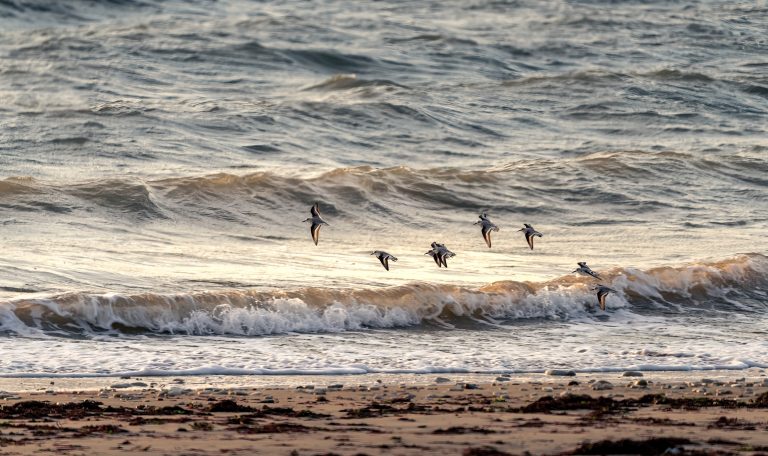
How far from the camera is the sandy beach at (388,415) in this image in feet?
21.1

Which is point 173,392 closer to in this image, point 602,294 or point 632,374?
point 632,374

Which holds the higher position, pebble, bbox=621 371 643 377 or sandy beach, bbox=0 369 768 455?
sandy beach, bbox=0 369 768 455

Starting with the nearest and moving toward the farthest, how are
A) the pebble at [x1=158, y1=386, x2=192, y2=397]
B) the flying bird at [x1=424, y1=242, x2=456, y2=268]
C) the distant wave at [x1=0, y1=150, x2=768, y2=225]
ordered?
the pebble at [x1=158, y1=386, x2=192, y2=397] → the flying bird at [x1=424, y1=242, x2=456, y2=268] → the distant wave at [x1=0, y1=150, x2=768, y2=225]

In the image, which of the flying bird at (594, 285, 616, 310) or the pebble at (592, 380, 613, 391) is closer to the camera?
the pebble at (592, 380, 613, 391)

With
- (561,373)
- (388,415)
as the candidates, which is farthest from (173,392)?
(561,373)

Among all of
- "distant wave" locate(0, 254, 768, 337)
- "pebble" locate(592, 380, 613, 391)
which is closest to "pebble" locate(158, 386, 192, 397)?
"distant wave" locate(0, 254, 768, 337)

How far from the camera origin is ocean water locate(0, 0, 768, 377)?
1118cm

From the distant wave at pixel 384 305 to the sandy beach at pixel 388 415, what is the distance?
1967mm

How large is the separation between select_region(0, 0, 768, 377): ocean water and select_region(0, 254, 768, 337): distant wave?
0.03 meters

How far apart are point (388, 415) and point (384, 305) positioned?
15.4ft

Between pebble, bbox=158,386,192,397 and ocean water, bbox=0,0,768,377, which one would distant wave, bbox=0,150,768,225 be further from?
pebble, bbox=158,386,192,397

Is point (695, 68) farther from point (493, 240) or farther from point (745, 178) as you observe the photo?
point (493, 240)

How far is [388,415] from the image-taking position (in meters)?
7.53

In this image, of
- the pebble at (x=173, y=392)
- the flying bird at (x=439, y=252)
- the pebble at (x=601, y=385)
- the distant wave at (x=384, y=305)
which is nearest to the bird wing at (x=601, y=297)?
the distant wave at (x=384, y=305)
